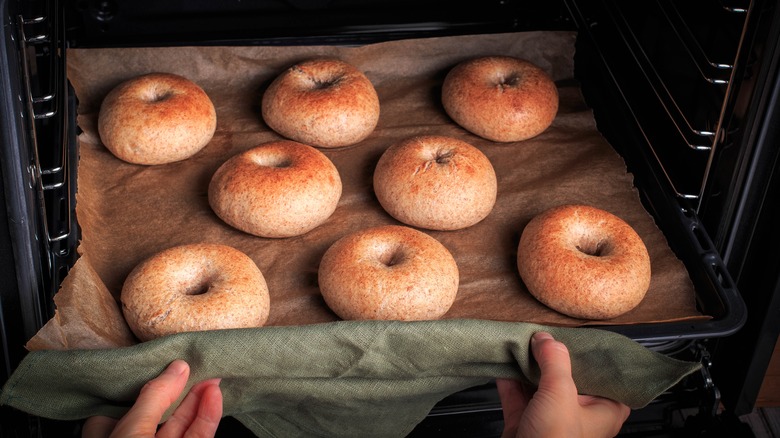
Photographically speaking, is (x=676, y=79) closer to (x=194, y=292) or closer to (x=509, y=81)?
(x=509, y=81)

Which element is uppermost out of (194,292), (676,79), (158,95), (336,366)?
(676,79)

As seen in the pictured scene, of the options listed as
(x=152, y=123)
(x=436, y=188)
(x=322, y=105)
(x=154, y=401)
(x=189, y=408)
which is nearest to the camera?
(x=154, y=401)

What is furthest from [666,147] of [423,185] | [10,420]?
[10,420]

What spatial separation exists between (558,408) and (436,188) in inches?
32.7

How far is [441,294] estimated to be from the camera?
1831 millimetres

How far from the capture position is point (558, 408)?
4.66ft

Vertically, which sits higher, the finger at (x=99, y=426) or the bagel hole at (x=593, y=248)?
the bagel hole at (x=593, y=248)

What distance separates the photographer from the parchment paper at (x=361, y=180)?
1925 millimetres

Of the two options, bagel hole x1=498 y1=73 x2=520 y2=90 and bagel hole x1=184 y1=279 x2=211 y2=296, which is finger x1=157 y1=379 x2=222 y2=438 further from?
bagel hole x1=498 y1=73 x2=520 y2=90

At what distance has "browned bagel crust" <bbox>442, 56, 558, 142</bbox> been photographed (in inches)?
92.1

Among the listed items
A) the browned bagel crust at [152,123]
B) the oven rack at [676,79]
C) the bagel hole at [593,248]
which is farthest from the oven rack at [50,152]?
the oven rack at [676,79]

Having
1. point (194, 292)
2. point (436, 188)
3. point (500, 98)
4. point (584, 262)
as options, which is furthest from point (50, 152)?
point (584, 262)

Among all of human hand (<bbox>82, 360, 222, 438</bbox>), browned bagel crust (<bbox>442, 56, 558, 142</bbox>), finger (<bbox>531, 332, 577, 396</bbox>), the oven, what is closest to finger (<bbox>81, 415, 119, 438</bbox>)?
human hand (<bbox>82, 360, 222, 438</bbox>)

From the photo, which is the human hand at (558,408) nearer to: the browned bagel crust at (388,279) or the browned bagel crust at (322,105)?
the browned bagel crust at (388,279)
